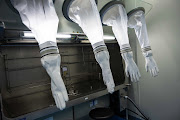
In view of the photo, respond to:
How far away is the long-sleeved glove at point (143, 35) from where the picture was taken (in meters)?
1.09

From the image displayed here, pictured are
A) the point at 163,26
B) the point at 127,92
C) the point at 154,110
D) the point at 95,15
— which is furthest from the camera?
the point at 127,92

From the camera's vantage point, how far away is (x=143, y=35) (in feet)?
3.61

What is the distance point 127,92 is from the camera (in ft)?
5.83

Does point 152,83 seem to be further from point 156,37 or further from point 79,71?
point 79,71

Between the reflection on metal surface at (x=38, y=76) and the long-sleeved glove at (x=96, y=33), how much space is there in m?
0.53

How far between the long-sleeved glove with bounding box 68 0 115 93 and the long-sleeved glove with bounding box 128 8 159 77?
61cm

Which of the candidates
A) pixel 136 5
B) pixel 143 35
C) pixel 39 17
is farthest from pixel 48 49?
pixel 136 5

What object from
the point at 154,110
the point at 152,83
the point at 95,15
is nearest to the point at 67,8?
the point at 95,15

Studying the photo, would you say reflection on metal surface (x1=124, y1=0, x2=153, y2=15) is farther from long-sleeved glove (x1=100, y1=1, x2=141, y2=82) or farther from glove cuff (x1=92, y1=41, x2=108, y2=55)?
glove cuff (x1=92, y1=41, x2=108, y2=55)

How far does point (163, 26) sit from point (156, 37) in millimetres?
159

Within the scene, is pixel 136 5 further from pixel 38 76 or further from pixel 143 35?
pixel 38 76

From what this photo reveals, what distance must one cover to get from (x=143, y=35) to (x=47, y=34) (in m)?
1.02

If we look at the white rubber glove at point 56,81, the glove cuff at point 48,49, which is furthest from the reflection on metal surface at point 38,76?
the glove cuff at point 48,49

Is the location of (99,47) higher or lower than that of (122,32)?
lower
